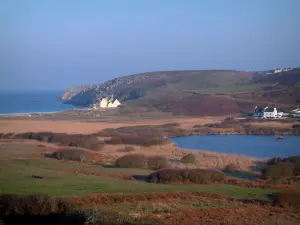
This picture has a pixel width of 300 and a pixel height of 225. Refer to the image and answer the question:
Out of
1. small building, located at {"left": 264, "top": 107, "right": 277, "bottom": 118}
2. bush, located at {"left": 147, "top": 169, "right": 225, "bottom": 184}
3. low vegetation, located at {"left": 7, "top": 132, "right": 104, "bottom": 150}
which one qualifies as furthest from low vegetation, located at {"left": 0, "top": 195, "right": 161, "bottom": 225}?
small building, located at {"left": 264, "top": 107, "right": 277, "bottom": 118}

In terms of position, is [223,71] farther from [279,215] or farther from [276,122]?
[279,215]

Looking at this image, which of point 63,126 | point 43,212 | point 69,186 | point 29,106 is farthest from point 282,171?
point 29,106

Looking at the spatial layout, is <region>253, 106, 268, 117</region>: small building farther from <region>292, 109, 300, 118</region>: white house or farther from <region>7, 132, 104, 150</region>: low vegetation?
<region>7, 132, 104, 150</region>: low vegetation

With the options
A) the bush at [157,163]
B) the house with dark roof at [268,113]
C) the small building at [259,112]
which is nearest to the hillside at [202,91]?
the small building at [259,112]

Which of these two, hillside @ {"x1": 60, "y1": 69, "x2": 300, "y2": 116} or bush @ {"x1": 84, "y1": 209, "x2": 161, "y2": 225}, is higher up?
hillside @ {"x1": 60, "y1": 69, "x2": 300, "y2": 116}

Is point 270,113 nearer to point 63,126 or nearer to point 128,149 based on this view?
point 63,126

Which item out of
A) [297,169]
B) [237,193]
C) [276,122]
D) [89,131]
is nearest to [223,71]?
[276,122]
